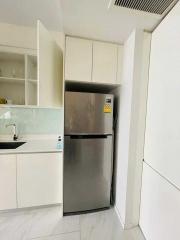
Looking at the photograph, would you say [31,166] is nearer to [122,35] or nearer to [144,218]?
[144,218]

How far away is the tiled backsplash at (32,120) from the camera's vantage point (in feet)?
6.72

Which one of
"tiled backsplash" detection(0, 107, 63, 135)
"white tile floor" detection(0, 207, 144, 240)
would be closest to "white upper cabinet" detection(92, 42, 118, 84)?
"tiled backsplash" detection(0, 107, 63, 135)

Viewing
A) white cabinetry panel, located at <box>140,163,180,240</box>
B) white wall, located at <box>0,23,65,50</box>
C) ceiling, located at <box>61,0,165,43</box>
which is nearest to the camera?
white cabinetry panel, located at <box>140,163,180,240</box>

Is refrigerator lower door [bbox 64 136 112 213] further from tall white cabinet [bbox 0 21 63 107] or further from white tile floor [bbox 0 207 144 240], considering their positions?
tall white cabinet [bbox 0 21 63 107]

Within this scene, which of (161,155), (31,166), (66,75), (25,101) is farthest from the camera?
(25,101)

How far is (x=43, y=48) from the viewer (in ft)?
4.67

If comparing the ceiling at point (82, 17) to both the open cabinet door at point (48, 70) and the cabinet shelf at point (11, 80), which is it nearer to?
the open cabinet door at point (48, 70)

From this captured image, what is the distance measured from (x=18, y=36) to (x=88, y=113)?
1.35 meters

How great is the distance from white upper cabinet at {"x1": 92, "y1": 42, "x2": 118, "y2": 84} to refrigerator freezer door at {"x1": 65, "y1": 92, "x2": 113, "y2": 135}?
212mm

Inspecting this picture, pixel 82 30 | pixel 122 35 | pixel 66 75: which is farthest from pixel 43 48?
pixel 122 35

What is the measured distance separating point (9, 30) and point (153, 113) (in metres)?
2.00

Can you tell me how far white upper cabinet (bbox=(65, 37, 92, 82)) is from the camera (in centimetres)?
157

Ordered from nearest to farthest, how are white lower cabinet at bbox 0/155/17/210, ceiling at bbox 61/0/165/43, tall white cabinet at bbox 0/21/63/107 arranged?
ceiling at bbox 61/0/165/43 < tall white cabinet at bbox 0/21/63/107 < white lower cabinet at bbox 0/155/17/210

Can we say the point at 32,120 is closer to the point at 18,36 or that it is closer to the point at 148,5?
the point at 18,36
